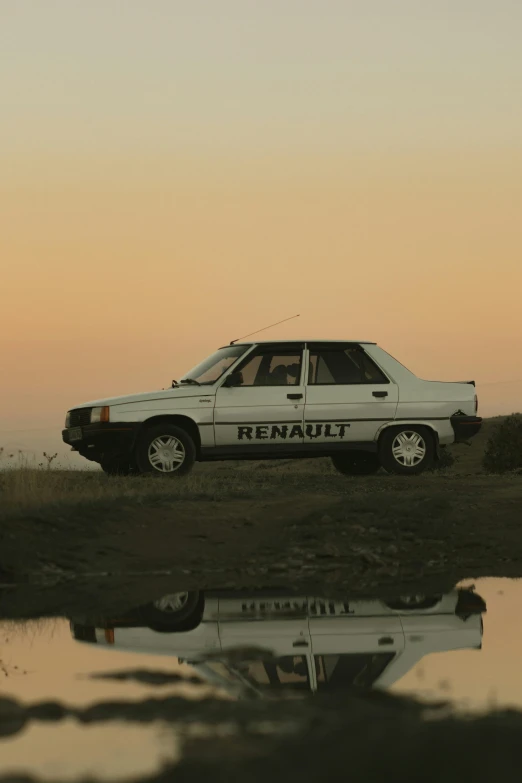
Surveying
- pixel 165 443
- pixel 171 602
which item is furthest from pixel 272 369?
pixel 171 602

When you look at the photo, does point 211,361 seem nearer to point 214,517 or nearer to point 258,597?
point 214,517

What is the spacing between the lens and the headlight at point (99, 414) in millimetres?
16406

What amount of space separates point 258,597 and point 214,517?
3143 mm

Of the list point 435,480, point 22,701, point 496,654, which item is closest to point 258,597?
point 496,654

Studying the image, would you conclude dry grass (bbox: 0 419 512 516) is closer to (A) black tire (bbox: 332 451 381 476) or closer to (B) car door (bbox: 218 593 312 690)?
(A) black tire (bbox: 332 451 381 476)

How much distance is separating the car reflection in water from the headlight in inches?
280

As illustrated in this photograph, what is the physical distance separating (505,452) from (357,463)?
9747mm

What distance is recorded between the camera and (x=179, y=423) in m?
16.7

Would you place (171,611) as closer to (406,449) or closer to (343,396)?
(343,396)

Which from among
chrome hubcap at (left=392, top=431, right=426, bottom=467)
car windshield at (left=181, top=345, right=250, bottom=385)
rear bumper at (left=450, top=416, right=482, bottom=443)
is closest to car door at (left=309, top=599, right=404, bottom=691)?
car windshield at (left=181, top=345, right=250, bottom=385)

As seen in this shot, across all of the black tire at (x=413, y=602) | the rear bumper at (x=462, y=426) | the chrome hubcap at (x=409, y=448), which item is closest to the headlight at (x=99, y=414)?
the chrome hubcap at (x=409, y=448)

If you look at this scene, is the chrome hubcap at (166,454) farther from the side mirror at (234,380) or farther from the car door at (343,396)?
the car door at (343,396)

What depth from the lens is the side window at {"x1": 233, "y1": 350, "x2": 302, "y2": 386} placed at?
1680 centimetres

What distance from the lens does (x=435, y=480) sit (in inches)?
649
